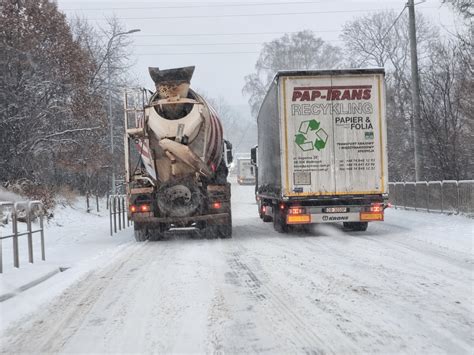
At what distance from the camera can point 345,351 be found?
4762mm

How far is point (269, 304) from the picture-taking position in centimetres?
655

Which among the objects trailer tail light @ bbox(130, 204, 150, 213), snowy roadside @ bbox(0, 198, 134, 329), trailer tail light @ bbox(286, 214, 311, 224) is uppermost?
trailer tail light @ bbox(130, 204, 150, 213)

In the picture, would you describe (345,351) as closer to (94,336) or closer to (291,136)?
(94,336)

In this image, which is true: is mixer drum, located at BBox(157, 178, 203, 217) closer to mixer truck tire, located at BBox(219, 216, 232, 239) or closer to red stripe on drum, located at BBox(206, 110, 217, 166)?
red stripe on drum, located at BBox(206, 110, 217, 166)

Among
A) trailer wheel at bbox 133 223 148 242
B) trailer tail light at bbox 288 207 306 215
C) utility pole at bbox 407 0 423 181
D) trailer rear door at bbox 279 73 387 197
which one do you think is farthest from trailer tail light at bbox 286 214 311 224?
utility pole at bbox 407 0 423 181

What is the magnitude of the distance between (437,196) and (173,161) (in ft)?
30.9

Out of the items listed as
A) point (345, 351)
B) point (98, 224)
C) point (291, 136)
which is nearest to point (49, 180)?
point (98, 224)

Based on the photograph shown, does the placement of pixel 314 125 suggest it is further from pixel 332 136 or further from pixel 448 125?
pixel 448 125

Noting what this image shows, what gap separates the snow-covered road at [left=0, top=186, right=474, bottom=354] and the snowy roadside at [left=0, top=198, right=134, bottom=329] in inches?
12.8

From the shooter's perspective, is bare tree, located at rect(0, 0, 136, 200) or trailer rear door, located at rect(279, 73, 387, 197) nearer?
trailer rear door, located at rect(279, 73, 387, 197)

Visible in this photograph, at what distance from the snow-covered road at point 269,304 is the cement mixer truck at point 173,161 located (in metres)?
2.68

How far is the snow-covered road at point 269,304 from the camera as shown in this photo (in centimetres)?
511

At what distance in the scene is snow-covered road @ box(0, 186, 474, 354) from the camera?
16.8 feet

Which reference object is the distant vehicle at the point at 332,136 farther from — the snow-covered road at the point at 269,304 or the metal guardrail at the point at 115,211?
the metal guardrail at the point at 115,211
